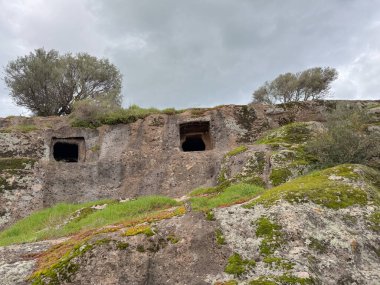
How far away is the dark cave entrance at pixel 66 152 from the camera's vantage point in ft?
81.5

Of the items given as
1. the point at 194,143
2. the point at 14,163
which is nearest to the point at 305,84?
the point at 194,143

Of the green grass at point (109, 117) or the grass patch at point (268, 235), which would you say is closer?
the grass patch at point (268, 235)

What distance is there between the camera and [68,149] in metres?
25.3

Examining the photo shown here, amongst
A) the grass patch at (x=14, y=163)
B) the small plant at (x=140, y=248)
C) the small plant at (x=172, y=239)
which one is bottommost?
the small plant at (x=140, y=248)

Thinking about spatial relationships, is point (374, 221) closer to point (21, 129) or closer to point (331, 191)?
point (331, 191)

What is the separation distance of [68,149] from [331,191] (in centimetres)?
2003

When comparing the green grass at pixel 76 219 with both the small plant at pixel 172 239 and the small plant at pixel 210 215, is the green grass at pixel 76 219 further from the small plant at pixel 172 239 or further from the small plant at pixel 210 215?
the small plant at pixel 172 239

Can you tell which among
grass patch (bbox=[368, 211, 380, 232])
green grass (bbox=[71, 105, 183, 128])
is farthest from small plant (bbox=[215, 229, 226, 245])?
green grass (bbox=[71, 105, 183, 128])

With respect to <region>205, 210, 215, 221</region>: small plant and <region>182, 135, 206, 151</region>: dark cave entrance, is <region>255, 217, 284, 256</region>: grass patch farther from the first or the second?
<region>182, 135, 206, 151</region>: dark cave entrance

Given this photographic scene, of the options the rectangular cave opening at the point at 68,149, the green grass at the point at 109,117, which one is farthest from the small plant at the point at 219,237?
the green grass at the point at 109,117

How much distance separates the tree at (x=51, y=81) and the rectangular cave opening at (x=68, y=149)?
622cm

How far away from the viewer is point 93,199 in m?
19.6

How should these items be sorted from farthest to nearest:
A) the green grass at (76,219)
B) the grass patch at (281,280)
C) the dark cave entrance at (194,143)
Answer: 1. the dark cave entrance at (194,143)
2. the green grass at (76,219)
3. the grass patch at (281,280)

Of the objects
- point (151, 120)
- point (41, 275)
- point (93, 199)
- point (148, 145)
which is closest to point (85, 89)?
point (151, 120)
